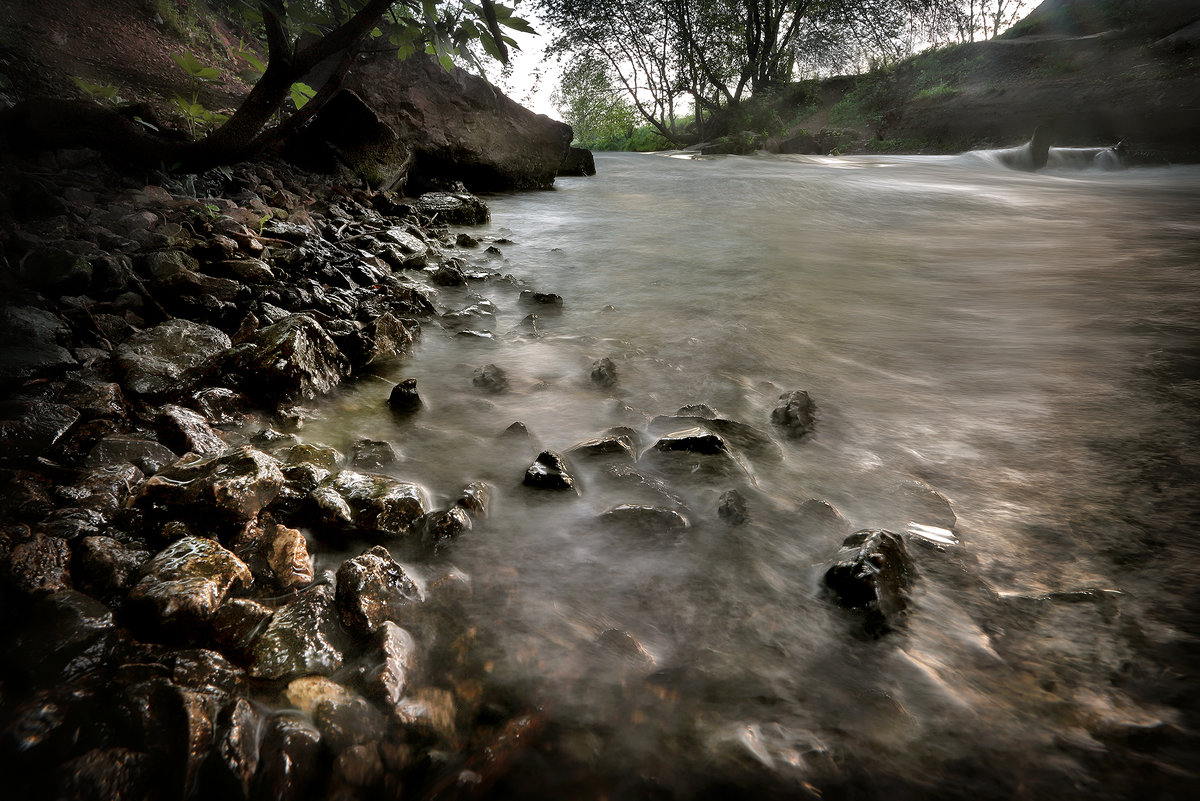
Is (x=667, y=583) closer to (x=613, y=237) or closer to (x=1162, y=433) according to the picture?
(x=1162, y=433)

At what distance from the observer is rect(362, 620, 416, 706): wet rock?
938mm

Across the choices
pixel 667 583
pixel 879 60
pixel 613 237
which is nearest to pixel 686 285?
pixel 613 237

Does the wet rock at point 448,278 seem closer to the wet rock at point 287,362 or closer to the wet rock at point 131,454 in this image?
the wet rock at point 287,362

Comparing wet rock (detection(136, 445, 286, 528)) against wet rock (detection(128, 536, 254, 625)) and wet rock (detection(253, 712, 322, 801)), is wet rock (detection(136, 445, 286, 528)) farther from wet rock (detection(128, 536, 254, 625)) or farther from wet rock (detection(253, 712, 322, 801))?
wet rock (detection(253, 712, 322, 801))

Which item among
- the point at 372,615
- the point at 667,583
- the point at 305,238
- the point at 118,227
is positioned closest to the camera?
the point at 372,615

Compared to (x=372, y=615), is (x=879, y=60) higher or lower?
higher

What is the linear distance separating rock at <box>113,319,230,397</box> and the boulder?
14.4 ft

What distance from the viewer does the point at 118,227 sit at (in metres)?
2.40

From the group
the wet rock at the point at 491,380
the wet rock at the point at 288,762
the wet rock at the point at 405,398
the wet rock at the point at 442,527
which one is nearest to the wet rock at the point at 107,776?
the wet rock at the point at 288,762

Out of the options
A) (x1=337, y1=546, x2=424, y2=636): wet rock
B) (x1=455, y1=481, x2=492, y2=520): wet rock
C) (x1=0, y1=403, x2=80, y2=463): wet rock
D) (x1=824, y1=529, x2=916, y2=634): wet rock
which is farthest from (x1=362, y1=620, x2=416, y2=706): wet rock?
(x1=0, y1=403, x2=80, y2=463): wet rock

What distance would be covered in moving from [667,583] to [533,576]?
0.30m

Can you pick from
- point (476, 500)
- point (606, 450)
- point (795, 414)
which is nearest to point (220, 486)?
point (476, 500)

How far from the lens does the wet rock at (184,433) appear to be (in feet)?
4.83

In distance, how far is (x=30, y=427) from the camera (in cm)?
131
